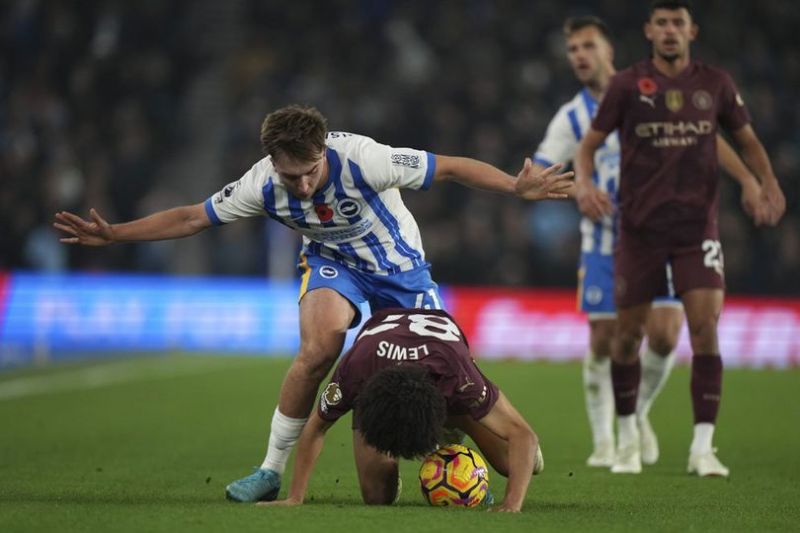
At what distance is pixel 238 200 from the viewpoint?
6.96 metres

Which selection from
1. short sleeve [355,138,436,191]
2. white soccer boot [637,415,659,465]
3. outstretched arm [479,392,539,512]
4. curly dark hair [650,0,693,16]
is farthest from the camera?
white soccer boot [637,415,659,465]

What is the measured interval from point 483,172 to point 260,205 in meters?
1.11

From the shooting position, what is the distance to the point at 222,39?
963 inches

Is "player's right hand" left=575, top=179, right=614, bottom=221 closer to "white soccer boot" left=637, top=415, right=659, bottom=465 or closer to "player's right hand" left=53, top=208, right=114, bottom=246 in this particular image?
"white soccer boot" left=637, top=415, right=659, bottom=465

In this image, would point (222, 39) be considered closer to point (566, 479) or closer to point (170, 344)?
point (170, 344)

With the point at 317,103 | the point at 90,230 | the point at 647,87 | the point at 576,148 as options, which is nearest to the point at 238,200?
the point at 90,230

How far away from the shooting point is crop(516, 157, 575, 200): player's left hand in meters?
6.56

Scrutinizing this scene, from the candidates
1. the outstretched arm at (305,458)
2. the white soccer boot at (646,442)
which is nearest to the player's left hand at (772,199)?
the white soccer boot at (646,442)

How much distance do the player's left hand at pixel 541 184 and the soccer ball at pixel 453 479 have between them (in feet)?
4.02

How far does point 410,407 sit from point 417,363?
1.36 feet

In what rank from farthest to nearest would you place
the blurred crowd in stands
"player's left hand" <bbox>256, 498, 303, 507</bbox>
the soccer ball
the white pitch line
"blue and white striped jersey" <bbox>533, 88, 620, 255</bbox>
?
the blurred crowd in stands → the white pitch line → "blue and white striped jersey" <bbox>533, 88, 620, 255</bbox> → the soccer ball → "player's left hand" <bbox>256, 498, 303, 507</bbox>

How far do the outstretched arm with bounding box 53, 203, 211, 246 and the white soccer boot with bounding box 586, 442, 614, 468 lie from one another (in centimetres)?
321

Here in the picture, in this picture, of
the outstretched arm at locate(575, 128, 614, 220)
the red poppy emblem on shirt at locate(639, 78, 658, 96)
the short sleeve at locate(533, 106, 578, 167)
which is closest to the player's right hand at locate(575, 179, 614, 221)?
the outstretched arm at locate(575, 128, 614, 220)

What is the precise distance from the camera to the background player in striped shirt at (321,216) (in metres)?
6.66
